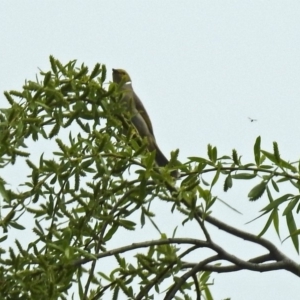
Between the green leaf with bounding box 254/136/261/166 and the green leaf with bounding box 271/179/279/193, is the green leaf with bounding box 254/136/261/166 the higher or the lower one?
the higher one

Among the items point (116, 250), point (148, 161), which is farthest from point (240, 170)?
point (116, 250)

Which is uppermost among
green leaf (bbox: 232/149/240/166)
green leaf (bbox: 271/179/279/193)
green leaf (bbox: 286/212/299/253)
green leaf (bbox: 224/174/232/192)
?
green leaf (bbox: 232/149/240/166)

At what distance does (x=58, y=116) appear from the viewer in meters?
→ 2.40

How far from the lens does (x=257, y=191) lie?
2.32 metres

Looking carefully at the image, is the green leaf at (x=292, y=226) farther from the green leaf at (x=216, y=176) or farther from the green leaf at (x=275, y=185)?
the green leaf at (x=216, y=176)

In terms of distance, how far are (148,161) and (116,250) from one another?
0.29 m

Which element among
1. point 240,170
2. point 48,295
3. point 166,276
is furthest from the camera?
point 166,276

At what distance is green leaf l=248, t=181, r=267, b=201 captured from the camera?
91.2 inches

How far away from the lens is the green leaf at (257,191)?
2.32 m

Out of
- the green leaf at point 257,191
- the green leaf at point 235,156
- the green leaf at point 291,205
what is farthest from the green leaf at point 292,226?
the green leaf at point 235,156

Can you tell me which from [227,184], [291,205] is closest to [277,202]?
[291,205]

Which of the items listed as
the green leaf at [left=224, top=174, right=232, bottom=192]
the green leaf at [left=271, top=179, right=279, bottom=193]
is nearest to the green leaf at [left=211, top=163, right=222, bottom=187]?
the green leaf at [left=224, top=174, right=232, bottom=192]

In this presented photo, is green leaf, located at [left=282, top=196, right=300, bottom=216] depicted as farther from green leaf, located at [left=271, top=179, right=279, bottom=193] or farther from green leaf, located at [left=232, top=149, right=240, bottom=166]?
green leaf, located at [left=232, top=149, right=240, bottom=166]

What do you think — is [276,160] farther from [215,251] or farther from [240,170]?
[215,251]
